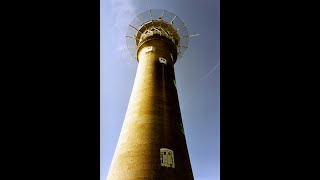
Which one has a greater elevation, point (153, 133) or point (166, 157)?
point (153, 133)

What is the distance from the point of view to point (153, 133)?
37.9ft

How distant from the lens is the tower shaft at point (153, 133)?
34.0ft

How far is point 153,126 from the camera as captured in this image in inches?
466

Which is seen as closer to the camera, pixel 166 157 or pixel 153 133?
pixel 166 157

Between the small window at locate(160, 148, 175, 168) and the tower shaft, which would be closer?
the tower shaft

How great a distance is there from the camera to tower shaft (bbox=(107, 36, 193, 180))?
10367 mm

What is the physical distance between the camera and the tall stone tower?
34.2ft

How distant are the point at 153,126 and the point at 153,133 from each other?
1.37 feet

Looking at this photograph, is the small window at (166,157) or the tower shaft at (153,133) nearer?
the tower shaft at (153,133)

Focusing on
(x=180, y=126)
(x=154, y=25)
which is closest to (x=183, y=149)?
(x=180, y=126)
